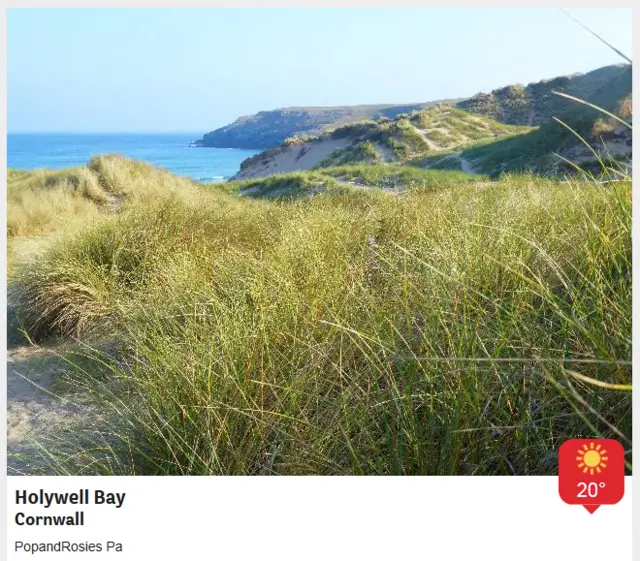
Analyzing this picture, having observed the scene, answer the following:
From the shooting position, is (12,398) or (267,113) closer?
(12,398)

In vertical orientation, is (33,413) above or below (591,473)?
below

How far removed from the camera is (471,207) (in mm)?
3660

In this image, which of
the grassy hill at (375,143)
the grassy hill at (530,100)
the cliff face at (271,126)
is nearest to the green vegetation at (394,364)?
the grassy hill at (375,143)

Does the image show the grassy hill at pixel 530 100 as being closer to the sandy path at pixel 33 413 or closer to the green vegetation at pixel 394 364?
the green vegetation at pixel 394 364

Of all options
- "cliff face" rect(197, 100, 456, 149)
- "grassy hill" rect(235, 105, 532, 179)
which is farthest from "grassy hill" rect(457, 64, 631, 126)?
"grassy hill" rect(235, 105, 532, 179)

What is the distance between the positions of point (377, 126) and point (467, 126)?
17.2 ft

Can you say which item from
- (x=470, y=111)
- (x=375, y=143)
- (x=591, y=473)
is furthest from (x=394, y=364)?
(x=470, y=111)

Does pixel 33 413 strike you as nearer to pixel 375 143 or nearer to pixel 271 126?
pixel 375 143

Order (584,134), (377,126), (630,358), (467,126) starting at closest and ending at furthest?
1. (630,358)
2. (584,134)
3. (377,126)
4. (467,126)

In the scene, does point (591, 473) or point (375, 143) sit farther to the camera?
point (375, 143)

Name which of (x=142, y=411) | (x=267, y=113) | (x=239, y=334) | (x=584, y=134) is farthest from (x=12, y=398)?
(x=267, y=113)

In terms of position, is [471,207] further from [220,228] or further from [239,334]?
[239,334]

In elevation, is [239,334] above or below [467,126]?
below
